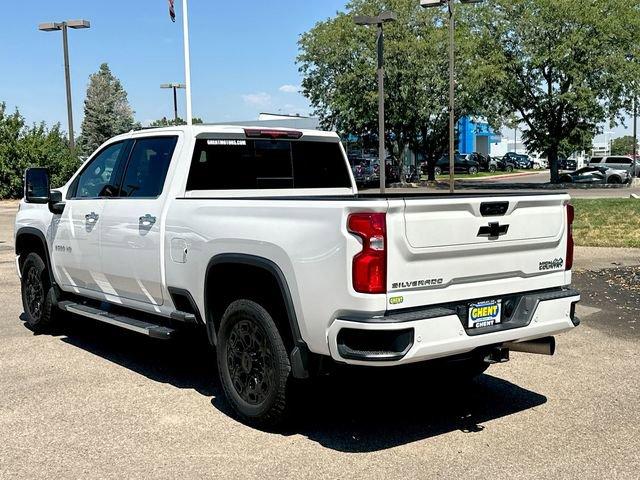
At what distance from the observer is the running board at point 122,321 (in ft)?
18.5

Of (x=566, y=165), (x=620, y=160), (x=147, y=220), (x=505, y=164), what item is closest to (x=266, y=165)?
(x=147, y=220)

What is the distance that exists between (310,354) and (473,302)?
3.43ft

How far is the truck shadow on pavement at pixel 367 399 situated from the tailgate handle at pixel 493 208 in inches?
46.6

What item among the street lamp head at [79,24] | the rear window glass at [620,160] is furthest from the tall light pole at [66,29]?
the rear window glass at [620,160]

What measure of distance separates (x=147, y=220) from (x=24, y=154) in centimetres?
2806

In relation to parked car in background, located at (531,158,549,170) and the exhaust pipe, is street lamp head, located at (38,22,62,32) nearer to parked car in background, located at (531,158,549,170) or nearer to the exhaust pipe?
the exhaust pipe

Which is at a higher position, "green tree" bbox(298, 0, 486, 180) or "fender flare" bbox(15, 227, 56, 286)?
"green tree" bbox(298, 0, 486, 180)

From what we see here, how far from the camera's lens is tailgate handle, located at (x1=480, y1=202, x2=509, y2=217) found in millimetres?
4496

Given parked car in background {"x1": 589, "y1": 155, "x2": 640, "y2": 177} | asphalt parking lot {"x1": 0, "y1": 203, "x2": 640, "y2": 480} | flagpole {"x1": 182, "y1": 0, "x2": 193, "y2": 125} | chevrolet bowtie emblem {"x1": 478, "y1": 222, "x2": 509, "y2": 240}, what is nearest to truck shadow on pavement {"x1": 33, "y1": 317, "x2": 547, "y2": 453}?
asphalt parking lot {"x1": 0, "y1": 203, "x2": 640, "y2": 480}

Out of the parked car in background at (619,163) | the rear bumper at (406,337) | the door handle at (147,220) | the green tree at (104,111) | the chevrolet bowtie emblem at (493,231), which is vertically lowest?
the rear bumper at (406,337)

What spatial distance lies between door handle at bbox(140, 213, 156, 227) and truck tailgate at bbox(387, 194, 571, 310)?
236cm

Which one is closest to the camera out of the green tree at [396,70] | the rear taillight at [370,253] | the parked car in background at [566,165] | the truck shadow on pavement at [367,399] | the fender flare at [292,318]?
the rear taillight at [370,253]

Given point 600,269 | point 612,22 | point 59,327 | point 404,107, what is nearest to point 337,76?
point 404,107

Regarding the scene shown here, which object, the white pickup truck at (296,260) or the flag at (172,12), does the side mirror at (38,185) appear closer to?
the white pickup truck at (296,260)
